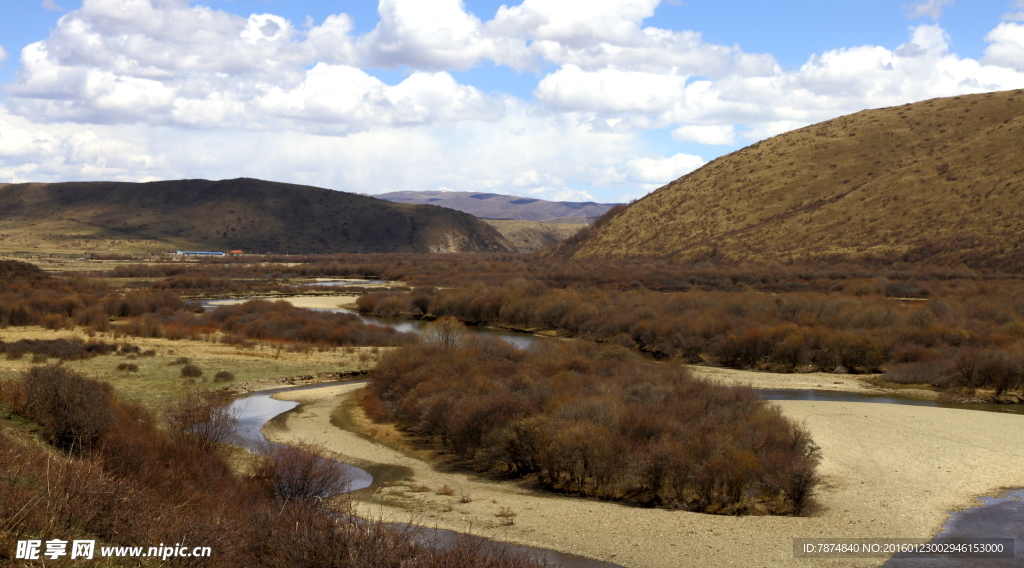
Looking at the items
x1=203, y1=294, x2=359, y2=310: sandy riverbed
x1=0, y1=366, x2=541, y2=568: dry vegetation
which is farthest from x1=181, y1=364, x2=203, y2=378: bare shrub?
x1=203, y1=294, x2=359, y2=310: sandy riverbed

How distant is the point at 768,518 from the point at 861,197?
324 ft

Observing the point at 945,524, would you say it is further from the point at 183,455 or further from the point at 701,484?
the point at 183,455

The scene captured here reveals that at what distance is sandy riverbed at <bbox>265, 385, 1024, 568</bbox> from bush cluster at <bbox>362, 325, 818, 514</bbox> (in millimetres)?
1059

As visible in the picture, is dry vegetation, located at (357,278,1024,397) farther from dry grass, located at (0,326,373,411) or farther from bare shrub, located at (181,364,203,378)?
bare shrub, located at (181,364,203,378)

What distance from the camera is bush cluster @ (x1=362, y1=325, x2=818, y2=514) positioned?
20.0 meters

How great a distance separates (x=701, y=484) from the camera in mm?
20125

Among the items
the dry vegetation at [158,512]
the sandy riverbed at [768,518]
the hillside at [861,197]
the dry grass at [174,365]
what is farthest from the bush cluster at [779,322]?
the dry vegetation at [158,512]

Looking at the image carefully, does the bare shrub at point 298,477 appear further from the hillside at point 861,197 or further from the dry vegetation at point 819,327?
the hillside at point 861,197

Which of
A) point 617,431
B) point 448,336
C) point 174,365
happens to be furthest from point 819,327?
point 174,365

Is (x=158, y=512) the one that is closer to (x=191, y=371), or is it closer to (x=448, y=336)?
(x=191, y=371)

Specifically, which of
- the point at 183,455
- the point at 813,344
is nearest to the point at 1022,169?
the point at 813,344

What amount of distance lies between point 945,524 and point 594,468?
28.4 feet

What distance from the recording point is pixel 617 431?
2259 centimetres

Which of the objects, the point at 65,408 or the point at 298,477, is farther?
the point at 298,477
